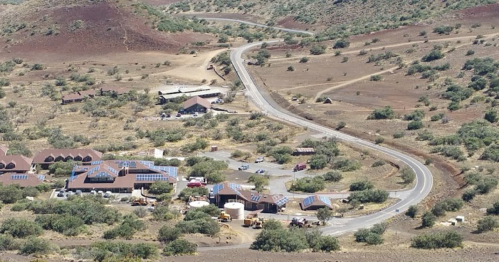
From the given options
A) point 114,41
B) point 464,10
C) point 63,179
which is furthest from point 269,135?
point 464,10

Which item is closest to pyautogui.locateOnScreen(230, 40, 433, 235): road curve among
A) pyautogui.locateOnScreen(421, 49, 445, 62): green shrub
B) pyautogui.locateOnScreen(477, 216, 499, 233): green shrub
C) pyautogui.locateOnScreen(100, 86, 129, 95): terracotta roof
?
pyautogui.locateOnScreen(477, 216, 499, 233): green shrub

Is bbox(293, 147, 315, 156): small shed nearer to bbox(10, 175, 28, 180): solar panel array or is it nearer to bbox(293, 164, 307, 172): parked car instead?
bbox(293, 164, 307, 172): parked car

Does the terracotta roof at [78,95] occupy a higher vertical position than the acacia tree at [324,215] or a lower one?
higher

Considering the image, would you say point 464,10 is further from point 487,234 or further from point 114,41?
point 487,234

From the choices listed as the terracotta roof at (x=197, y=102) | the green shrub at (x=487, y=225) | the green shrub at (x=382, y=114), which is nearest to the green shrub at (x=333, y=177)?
the green shrub at (x=487, y=225)

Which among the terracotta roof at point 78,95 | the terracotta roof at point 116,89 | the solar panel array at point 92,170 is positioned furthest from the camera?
the terracotta roof at point 116,89

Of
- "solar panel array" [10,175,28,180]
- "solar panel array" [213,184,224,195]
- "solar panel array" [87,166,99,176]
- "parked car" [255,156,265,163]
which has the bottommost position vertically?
"solar panel array" [10,175,28,180]

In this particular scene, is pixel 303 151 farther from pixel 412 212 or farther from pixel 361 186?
pixel 412 212

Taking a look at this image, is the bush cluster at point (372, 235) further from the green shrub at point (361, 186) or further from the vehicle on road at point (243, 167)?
the vehicle on road at point (243, 167)
